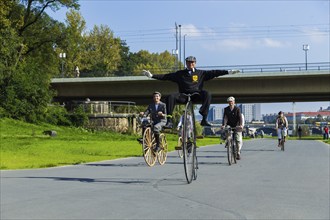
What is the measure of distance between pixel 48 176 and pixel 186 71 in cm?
1380

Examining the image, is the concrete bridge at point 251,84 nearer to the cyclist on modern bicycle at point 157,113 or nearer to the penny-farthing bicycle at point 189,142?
the cyclist on modern bicycle at point 157,113

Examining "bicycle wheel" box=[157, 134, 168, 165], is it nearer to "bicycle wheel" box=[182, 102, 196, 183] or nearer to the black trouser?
"bicycle wheel" box=[182, 102, 196, 183]

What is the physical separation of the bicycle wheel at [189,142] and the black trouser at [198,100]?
0.17 m

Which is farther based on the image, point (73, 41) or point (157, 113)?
point (73, 41)

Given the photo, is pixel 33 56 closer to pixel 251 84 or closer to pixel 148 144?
pixel 251 84

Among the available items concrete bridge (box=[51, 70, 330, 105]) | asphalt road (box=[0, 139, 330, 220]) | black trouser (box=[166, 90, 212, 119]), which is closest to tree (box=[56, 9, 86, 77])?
concrete bridge (box=[51, 70, 330, 105])

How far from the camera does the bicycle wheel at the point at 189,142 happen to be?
5.63 meters

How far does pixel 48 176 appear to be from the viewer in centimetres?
1816

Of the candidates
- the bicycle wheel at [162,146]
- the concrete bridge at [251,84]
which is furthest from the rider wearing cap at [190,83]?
the concrete bridge at [251,84]

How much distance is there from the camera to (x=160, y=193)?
47.6ft

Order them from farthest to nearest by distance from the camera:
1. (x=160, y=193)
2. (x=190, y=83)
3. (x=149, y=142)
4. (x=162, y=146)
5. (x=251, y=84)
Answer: (x=251, y=84)
(x=160, y=193)
(x=162, y=146)
(x=149, y=142)
(x=190, y=83)

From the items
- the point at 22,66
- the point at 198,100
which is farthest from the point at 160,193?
the point at 22,66

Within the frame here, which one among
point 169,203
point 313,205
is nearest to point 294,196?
point 313,205

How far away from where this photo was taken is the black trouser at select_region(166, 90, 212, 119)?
529cm
